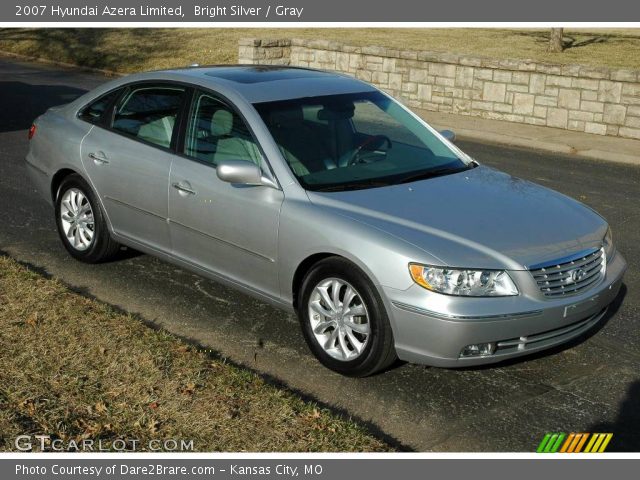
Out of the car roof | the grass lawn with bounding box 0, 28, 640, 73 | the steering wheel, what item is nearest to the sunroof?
the car roof

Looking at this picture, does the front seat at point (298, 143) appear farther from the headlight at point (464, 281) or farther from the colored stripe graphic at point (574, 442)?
the colored stripe graphic at point (574, 442)

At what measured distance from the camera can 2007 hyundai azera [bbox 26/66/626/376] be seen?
5.42m

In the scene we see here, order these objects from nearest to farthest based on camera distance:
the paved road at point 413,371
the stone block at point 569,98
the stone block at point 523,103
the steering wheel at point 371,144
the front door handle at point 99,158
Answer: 1. the paved road at point 413,371
2. the steering wheel at point 371,144
3. the front door handle at point 99,158
4. the stone block at point 569,98
5. the stone block at point 523,103

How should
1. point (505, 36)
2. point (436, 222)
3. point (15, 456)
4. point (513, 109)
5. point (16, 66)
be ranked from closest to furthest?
point (15, 456) < point (436, 222) < point (513, 109) < point (16, 66) < point (505, 36)

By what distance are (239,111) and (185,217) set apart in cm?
83

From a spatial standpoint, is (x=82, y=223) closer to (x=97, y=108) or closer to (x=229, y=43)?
(x=97, y=108)

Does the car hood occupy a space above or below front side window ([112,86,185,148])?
below

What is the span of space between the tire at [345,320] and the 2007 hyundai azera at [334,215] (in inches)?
0.4

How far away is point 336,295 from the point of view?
5762 mm

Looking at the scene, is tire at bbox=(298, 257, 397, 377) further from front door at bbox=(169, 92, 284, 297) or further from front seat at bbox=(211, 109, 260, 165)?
front seat at bbox=(211, 109, 260, 165)

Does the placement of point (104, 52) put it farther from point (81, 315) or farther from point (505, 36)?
point (81, 315)

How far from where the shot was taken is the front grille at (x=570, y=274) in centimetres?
553

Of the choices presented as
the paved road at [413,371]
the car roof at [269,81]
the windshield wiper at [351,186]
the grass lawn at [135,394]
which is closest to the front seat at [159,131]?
the car roof at [269,81]

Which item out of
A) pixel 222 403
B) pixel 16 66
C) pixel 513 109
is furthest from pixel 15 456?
pixel 16 66
